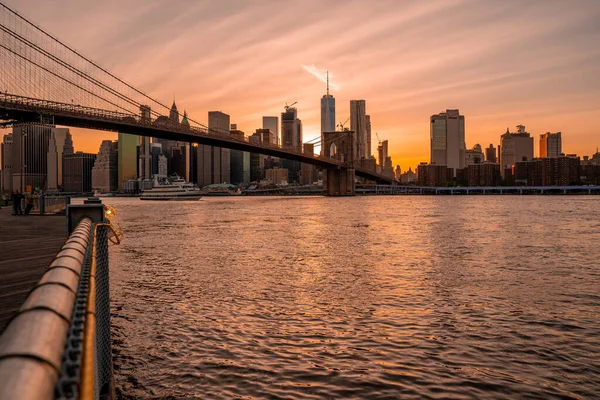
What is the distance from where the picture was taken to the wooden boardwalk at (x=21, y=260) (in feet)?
25.5

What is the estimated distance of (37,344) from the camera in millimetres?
1815

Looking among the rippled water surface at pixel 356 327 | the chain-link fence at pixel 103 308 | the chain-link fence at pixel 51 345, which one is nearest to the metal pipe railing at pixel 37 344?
the chain-link fence at pixel 51 345

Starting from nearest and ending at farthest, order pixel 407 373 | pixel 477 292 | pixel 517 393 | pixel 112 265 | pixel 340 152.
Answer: pixel 517 393, pixel 407 373, pixel 477 292, pixel 112 265, pixel 340 152

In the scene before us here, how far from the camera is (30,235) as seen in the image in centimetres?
1781

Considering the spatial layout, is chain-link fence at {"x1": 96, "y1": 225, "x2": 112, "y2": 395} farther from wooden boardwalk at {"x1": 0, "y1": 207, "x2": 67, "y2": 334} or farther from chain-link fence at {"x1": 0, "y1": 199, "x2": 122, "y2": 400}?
chain-link fence at {"x1": 0, "y1": 199, "x2": 122, "y2": 400}

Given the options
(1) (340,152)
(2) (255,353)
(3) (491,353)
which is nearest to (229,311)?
(2) (255,353)

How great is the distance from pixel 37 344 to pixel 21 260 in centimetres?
1171

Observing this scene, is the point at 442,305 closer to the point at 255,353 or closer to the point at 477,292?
the point at 477,292

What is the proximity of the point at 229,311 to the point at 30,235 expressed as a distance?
10015 mm

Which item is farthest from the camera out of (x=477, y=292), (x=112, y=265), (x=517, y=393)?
(x=112, y=265)

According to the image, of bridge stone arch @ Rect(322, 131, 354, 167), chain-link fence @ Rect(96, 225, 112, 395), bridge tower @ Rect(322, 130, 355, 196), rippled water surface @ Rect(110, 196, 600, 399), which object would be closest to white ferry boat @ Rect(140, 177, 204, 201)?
bridge tower @ Rect(322, 130, 355, 196)

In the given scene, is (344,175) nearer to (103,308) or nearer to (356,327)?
(356,327)

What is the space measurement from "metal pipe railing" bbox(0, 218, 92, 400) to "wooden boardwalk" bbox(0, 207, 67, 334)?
4.46 meters

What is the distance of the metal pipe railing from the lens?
1584 mm
